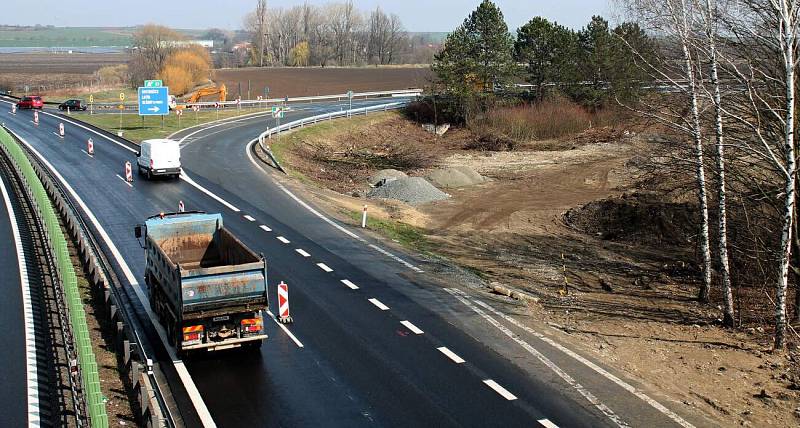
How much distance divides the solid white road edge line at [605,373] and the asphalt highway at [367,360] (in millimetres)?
176

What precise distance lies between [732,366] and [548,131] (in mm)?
54461

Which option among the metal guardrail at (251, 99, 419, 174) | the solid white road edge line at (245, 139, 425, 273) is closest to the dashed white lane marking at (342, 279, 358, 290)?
the solid white road edge line at (245, 139, 425, 273)

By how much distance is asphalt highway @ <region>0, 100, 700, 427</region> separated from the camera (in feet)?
51.5

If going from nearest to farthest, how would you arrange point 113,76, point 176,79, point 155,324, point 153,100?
point 155,324 < point 153,100 < point 176,79 < point 113,76

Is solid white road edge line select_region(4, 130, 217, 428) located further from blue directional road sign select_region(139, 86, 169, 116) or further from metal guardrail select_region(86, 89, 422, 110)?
metal guardrail select_region(86, 89, 422, 110)

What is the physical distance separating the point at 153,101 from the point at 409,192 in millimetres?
27488

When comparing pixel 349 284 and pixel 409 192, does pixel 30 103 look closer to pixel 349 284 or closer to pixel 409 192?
pixel 409 192

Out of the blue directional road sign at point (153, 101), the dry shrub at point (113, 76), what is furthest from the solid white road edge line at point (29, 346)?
the dry shrub at point (113, 76)

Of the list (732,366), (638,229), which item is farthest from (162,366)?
(638,229)

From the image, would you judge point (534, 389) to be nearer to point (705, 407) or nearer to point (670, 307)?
point (705, 407)

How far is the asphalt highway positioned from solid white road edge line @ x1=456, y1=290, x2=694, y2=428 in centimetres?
18

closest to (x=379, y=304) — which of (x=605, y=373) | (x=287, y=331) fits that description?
(x=287, y=331)

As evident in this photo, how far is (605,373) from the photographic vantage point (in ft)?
58.7

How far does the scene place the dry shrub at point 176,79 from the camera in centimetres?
10062
